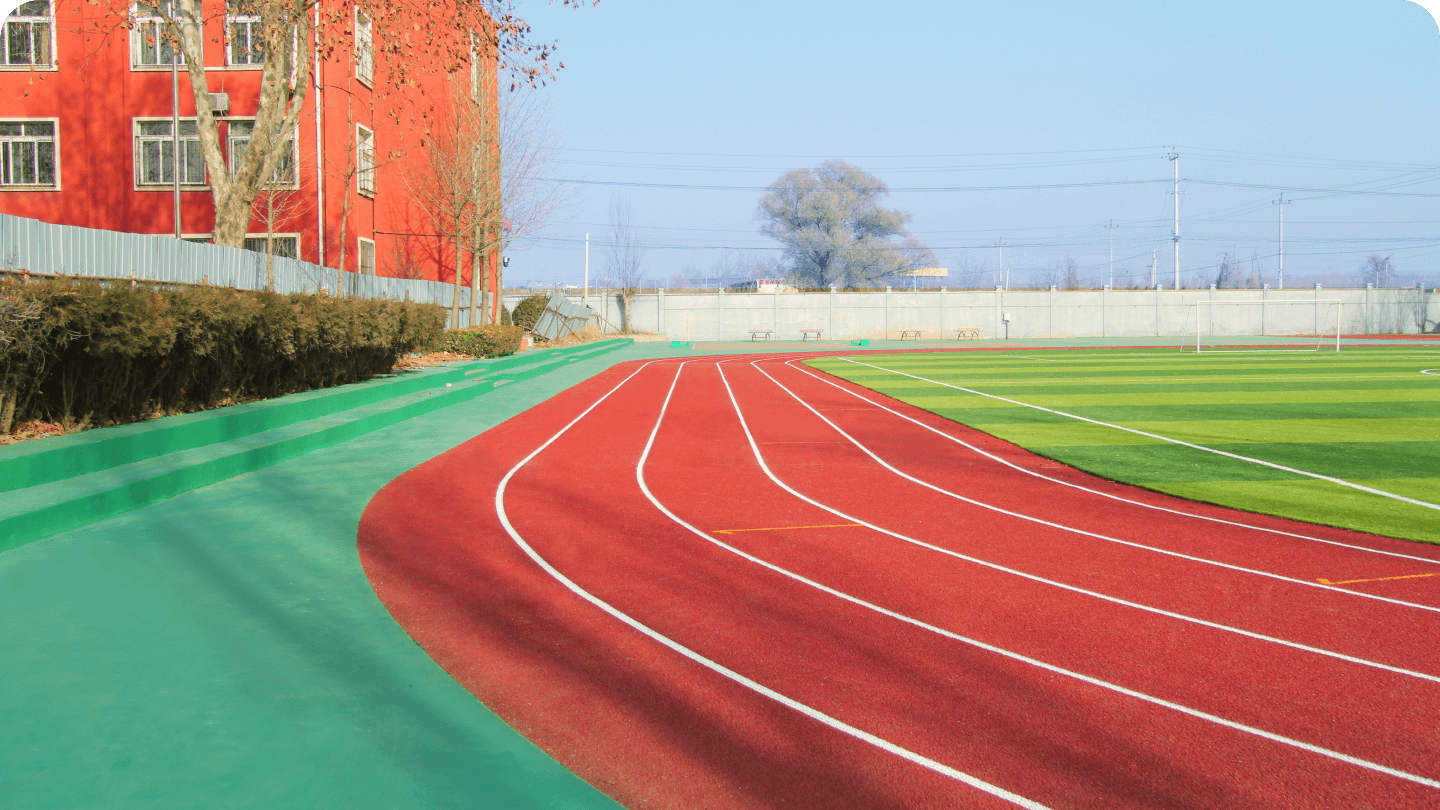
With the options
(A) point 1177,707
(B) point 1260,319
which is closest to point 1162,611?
(A) point 1177,707

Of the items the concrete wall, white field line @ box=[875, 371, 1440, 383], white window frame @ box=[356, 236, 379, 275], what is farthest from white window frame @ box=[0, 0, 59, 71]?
the concrete wall

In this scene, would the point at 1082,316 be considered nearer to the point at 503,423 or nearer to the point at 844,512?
the point at 503,423

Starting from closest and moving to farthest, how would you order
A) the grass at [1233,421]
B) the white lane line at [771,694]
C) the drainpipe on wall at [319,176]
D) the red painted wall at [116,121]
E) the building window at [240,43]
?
the white lane line at [771,694] < the grass at [1233,421] < the building window at [240,43] < the red painted wall at [116,121] < the drainpipe on wall at [319,176]

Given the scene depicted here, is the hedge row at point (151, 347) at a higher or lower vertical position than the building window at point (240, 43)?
lower

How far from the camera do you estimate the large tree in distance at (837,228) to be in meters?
77.9

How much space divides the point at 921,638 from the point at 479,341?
77.0 ft

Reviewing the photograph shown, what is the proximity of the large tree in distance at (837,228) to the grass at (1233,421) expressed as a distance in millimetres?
48837

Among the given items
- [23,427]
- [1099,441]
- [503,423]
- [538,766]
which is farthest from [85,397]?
[1099,441]

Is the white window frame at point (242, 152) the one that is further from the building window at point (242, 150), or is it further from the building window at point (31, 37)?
the building window at point (31, 37)

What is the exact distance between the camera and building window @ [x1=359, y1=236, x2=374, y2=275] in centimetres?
2819

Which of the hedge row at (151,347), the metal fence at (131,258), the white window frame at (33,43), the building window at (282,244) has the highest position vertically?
the white window frame at (33,43)

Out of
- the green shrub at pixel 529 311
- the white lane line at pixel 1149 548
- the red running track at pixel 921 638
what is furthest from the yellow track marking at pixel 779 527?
the green shrub at pixel 529 311

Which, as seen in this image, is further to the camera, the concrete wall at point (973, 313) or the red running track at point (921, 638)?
the concrete wall at point (973, 313)

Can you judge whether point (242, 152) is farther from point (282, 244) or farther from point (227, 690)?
point (227, 690)
